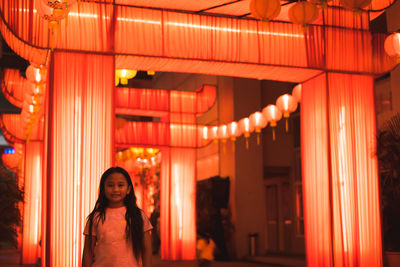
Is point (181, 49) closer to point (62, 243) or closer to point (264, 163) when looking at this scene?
point (62, 243)

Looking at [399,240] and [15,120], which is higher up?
[15,120]

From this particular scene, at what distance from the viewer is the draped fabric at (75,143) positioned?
596 cm

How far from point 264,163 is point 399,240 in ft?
22.3

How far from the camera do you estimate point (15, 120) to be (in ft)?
42.2

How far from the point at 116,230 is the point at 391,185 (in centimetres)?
627

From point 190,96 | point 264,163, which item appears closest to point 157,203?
point 264,163

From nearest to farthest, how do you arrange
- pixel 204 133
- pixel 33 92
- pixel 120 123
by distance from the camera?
pixel 33 92 < pixel 120 123 < pixel 204 133

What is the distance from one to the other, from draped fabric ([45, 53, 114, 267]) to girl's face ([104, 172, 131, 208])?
3.09m

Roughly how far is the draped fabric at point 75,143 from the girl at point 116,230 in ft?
10.0

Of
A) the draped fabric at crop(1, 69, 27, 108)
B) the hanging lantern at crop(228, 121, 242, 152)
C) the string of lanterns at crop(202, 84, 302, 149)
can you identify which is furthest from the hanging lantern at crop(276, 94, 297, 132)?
the draped fabric at crop(1, 69, 27, 108)

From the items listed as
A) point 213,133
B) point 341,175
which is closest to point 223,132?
point 213,133

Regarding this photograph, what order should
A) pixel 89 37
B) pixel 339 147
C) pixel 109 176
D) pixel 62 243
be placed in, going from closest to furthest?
pixel 109 176 → pixel 62 243 → pixel 89 37 → pixel 339 147

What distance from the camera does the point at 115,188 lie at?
119 inches

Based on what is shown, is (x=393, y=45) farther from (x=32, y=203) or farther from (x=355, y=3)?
(x=32, y=203)
